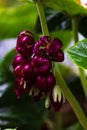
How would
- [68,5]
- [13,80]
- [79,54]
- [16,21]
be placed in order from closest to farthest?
[79,54]
[68,5]
[13,80]
[16,21]

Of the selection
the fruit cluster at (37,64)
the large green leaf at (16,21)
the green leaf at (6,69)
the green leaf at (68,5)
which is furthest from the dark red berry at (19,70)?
the large green leaf at (16,21)

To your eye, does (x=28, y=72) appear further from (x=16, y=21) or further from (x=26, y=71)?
(x=16, y=21)

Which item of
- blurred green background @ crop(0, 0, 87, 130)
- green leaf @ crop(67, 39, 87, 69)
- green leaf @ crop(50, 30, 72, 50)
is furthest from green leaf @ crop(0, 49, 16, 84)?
green leaf @ crop(67, 39, 87, 69)

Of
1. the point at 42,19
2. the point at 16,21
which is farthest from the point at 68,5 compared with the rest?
the point at 16,21

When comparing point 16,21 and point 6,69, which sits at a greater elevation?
point 16,21

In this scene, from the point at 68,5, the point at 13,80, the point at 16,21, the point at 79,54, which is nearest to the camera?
the point at 79,54

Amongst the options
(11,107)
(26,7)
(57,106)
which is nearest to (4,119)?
(11,107)
